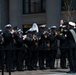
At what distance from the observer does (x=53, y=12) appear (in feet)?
117

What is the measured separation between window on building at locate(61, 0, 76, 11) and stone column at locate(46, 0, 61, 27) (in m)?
0.43

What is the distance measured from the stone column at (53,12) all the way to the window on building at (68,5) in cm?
43

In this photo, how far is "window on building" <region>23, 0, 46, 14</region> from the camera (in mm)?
37969

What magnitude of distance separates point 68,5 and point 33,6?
18.9 feet

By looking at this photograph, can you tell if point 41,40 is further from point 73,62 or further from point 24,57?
point 73,62

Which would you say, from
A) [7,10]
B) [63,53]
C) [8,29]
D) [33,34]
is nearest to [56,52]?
[63,53]

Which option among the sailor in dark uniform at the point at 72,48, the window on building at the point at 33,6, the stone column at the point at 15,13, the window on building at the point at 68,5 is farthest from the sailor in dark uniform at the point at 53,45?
the window on building at the point at 33,6

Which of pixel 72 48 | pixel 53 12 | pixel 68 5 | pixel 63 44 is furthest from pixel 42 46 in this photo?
pixel 53 12

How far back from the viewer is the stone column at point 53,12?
116ft

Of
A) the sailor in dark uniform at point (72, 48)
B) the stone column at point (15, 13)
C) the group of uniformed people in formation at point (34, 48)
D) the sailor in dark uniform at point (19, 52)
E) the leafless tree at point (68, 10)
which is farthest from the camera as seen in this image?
the stone column at point (15, 13)

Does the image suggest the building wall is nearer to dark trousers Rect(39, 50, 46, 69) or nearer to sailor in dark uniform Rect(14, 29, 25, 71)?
dark trousers Rect(39, 50, 46, 69)

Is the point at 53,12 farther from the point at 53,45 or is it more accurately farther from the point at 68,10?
the point at 53,45

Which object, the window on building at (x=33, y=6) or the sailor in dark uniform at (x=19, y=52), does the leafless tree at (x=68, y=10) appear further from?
the sailor in dark uniform at (x=19, y=52)

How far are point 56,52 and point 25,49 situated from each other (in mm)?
1475
